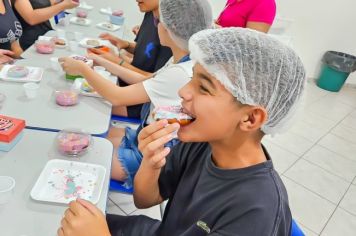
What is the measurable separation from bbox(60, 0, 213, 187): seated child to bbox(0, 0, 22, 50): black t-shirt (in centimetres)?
91

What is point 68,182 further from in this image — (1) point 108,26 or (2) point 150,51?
(1) point 108,26

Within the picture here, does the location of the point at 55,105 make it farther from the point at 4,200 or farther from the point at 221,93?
the point at 221,93

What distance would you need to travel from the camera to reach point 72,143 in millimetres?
1197

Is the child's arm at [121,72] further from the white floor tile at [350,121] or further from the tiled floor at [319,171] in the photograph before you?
the white floor tile at [350,121]

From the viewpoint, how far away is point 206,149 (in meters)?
1.10

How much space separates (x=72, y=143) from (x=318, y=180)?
7.63 feet

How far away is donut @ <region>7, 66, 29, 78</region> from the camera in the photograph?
1.65 meters

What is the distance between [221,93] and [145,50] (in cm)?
127

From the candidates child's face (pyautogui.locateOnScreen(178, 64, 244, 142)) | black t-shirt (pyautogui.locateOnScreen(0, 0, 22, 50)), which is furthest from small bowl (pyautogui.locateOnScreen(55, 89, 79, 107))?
black t-shirt (pyautogui.locateOnScreen(0, 0, 22, 50))

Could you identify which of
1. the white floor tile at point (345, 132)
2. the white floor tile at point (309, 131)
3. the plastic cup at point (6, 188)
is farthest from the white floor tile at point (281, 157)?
the plastic cup at point (6, 188)

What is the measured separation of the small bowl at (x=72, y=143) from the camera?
1.20 metres

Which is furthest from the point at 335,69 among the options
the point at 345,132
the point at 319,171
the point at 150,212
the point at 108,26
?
the point at 150,212

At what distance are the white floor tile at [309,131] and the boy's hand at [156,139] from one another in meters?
2.78

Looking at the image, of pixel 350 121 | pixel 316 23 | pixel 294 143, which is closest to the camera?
pixel 294 143
